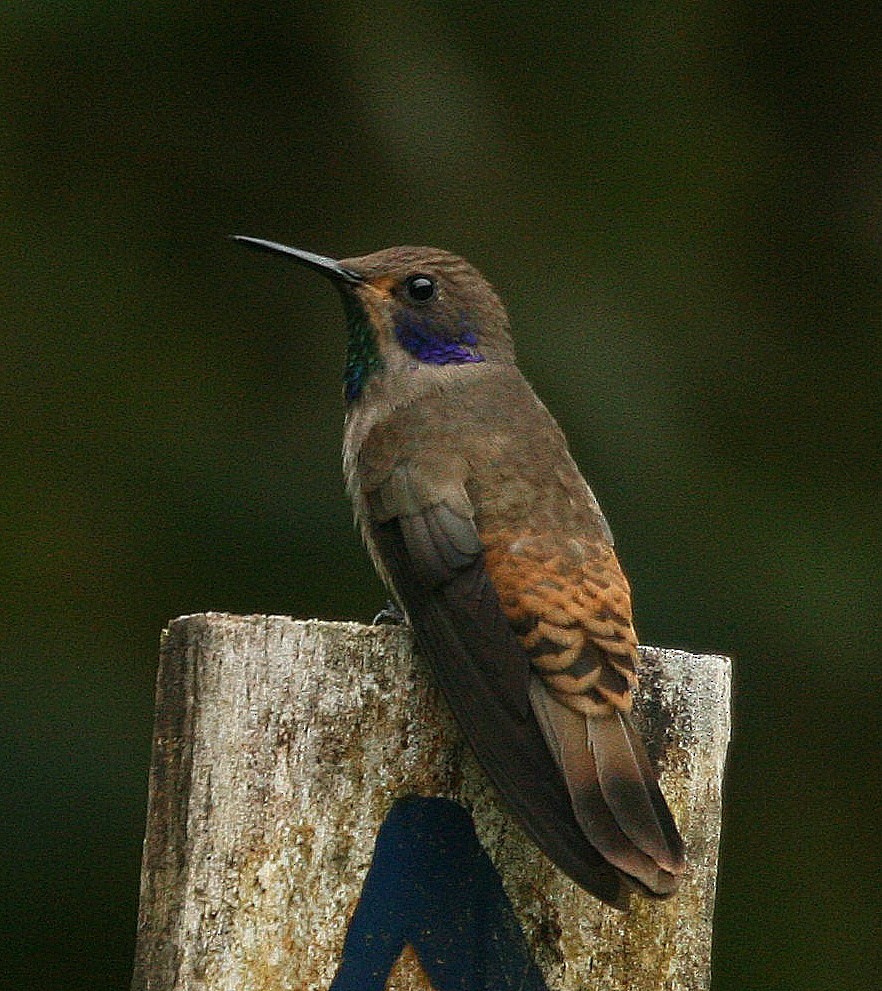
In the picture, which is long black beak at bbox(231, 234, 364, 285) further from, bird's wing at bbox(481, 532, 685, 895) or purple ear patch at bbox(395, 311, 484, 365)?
bird's wing at bbox(481, 532, 685, 895)

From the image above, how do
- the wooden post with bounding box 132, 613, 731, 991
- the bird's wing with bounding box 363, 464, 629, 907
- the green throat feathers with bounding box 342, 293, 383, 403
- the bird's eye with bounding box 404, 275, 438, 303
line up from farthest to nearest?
the bird's eye with bounding box 404, 275, 438, 303
the green throat feathers with bounding box 342, 293, 383, 403
the bird's wing with bounding box 363, 464, 629, 907
the wooden post with bounding box 132, 613, 731, 991

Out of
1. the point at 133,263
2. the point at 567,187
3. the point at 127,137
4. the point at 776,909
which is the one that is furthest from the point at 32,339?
the point at 776,909

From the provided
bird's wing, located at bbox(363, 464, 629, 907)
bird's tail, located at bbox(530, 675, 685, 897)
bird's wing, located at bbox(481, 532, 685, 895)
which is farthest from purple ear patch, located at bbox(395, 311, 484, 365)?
bird's tail, located at bbox(530, 675, 685, 897)

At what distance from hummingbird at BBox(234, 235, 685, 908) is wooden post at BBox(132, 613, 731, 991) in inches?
4.3

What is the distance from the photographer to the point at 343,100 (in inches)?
281

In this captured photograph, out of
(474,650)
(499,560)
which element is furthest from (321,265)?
(474,650)

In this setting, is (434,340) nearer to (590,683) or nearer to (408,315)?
(408,315)

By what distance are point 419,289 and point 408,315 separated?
0.08 metres

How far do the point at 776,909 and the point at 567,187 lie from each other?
2.68 m

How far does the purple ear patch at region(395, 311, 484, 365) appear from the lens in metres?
4.84

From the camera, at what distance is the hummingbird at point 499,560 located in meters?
3.00

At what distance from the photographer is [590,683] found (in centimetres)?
327

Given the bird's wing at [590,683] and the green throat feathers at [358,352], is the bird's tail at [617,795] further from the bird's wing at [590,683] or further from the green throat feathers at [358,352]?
the green throat feathers at [358,352]

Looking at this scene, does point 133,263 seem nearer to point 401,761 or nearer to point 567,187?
point 567,187
